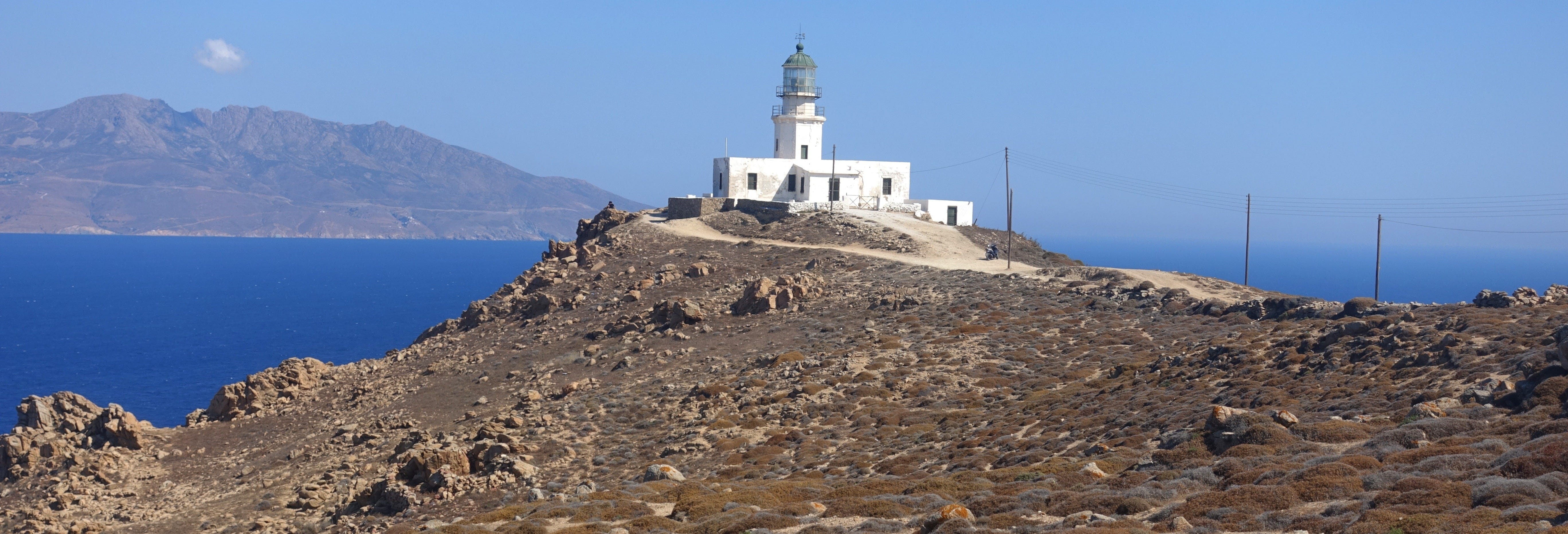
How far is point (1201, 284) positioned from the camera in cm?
3130

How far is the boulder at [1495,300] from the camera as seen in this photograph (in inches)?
833

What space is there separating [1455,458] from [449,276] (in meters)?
142

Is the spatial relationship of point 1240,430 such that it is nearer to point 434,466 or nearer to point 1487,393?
point 1487,393

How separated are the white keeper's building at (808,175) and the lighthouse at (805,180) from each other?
0.03m

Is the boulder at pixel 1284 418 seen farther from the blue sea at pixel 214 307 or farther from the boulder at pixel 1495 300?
the blue sea at pixel 214 307

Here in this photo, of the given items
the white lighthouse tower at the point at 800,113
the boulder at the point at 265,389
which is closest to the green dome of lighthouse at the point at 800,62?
the white lighthouse tower at the point at 800,113

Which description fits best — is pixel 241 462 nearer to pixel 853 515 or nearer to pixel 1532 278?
pixel 853 515

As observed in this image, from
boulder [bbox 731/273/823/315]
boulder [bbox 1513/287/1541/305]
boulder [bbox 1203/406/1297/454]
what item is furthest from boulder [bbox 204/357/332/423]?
boulder [bbox 1513/287/1541/305]

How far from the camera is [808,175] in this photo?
52.4 meters

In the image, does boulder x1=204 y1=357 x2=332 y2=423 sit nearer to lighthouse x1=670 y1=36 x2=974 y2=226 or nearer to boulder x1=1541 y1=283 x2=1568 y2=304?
lighthouse x1=670 y1=36 x2=974 y2=226

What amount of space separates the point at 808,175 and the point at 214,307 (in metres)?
64.6

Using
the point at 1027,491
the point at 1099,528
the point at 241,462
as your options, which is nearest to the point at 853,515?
the point at 1027,491

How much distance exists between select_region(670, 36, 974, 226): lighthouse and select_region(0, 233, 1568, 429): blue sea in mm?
25624

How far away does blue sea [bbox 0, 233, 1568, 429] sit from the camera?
5562 cm
